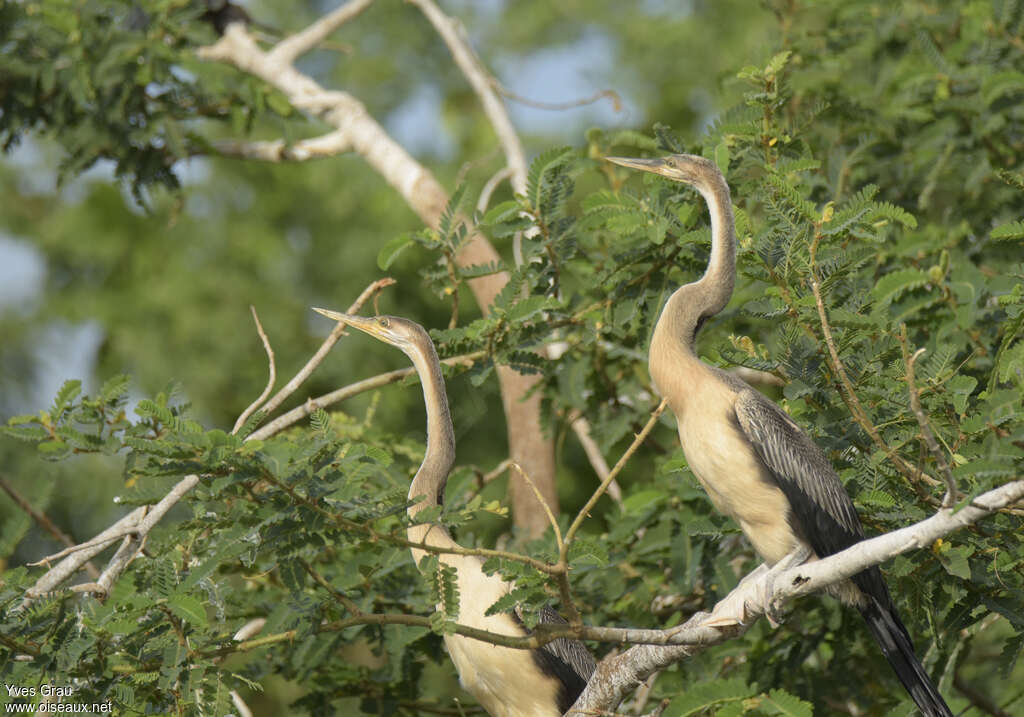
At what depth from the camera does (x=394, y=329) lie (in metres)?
3.77

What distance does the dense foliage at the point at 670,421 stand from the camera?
9.24 ft

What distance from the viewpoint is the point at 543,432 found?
4.76 metres

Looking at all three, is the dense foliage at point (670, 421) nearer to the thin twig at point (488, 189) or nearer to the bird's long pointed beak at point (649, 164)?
the bird's long pointed beak at point (649, 164)

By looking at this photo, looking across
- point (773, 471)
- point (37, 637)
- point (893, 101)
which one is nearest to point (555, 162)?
point (773, 471)

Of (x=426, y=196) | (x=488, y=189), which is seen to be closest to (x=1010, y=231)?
(x=488, y=189)

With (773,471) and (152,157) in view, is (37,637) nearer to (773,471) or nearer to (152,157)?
(773,471)

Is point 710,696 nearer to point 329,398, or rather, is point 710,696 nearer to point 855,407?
point 855,407

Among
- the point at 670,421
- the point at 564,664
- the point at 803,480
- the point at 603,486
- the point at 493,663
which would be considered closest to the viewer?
the point at 603,486

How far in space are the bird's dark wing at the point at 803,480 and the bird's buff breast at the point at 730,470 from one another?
0.10 feet

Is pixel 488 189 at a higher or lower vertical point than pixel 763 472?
higher

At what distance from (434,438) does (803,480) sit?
3.87 feet

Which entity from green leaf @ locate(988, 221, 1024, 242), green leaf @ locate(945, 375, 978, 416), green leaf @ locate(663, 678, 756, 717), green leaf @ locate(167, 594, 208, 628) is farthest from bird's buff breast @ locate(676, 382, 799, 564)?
green leaf @ locate(167, 594, 208, 628)

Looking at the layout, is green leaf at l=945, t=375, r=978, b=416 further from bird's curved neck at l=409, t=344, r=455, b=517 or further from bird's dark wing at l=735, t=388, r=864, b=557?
bird's curved neck at l=409, t=344, r=455, b=517

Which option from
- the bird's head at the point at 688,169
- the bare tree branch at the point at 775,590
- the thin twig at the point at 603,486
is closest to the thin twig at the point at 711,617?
the bare tree branch at the point at 775,590
